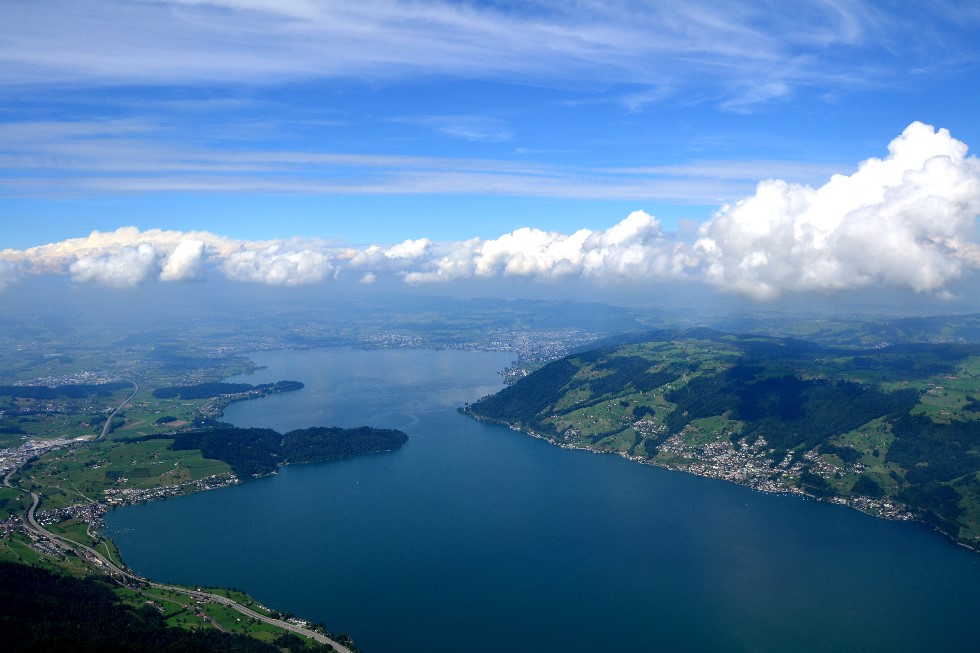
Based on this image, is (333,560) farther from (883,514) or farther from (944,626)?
(883,514)

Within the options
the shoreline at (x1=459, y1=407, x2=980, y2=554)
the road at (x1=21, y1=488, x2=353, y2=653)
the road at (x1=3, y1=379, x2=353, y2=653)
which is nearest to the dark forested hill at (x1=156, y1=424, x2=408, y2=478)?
the shoreline at (x1=459, y1=407, x2=980, y2=554)

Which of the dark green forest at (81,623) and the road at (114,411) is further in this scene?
the road at (114,411)

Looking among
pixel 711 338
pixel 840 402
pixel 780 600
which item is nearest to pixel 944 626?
pixel 780 600

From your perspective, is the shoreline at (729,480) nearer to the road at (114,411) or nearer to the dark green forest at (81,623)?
the road at (114,411)

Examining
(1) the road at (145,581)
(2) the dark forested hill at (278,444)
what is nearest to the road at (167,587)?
(1) the road at (145,581)

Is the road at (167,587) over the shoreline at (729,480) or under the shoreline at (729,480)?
under

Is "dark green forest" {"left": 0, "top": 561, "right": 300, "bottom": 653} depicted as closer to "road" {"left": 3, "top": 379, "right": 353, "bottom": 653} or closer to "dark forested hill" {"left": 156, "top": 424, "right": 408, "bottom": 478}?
"road" {"left": 3, "top": 379, "right": 353, "bottom": 653}
